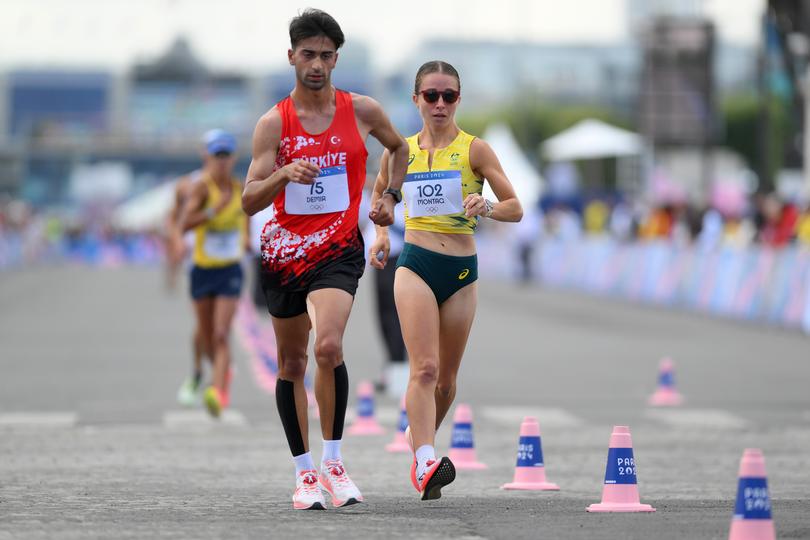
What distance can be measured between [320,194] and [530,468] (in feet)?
6.54

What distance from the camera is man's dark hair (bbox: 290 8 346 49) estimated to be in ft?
29.4

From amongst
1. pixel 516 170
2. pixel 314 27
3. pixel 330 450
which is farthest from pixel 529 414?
pixel 516 170

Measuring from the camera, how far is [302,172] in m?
8.80

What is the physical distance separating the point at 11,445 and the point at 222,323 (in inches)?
109

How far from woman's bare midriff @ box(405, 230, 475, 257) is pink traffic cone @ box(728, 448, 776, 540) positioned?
2744mm

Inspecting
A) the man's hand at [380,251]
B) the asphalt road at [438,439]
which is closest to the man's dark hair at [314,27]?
the man's hand at [380,251]

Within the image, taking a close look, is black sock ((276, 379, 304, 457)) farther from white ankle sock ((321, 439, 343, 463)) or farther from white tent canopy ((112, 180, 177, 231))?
white tent canopy ((112, 180, 177, 231))

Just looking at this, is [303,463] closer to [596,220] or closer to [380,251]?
[380,251]

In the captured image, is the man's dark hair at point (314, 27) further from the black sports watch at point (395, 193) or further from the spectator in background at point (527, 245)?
the spectator in background at point (527, 245)

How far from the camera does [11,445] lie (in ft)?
42.3

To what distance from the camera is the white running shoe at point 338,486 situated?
29.8 feet

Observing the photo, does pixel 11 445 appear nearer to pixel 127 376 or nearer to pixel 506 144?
pixel 127 376

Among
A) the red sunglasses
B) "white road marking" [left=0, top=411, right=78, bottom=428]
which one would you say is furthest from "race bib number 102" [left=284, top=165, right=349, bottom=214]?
"white road marking" [left=0, top=411, right=78, bottom=428]

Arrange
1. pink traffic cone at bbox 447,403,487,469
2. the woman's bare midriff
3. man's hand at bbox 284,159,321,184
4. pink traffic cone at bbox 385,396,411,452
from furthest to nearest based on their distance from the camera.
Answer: pink traffic cone at bbox 385,396,411,452 → pink traffic cone at bbox 447,403,487,469 → the woman's bare midriff → man's hand at bbox 284,159,321,184
